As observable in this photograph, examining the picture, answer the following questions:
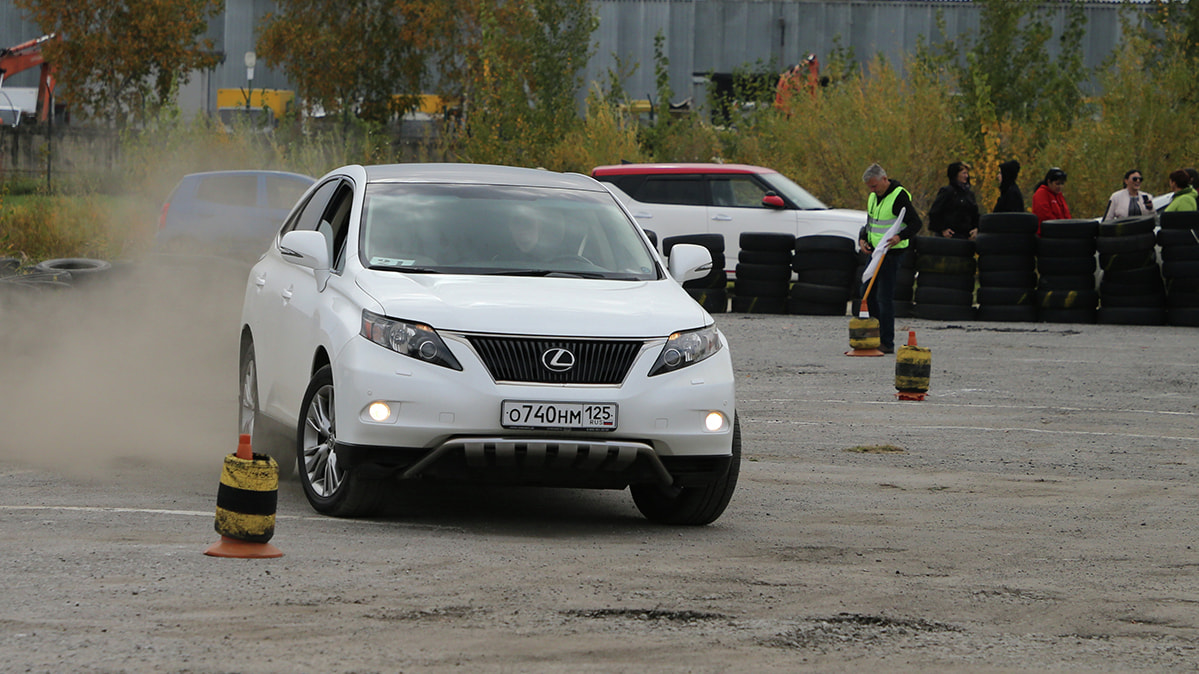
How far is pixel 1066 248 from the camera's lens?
66.2 feet

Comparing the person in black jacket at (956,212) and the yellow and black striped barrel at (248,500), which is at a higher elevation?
the person in black jacket at (956,212)

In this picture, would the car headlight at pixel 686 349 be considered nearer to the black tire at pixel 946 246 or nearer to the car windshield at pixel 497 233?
the car windshield at pixel 497 233

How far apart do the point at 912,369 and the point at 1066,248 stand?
805cm

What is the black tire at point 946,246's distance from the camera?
20453 millimetres

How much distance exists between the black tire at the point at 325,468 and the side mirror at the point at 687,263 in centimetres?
187

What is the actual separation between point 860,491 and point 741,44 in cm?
5597

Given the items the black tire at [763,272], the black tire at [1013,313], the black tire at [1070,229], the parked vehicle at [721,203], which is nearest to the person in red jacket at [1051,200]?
the black tire at [1070,229]

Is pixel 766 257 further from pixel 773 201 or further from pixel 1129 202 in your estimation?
pixel 1129 202

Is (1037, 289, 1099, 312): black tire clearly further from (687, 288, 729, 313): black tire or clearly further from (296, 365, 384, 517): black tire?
(296, 365, 384, 517): black tire

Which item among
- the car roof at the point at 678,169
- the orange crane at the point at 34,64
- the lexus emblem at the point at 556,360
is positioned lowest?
the lexus emblem at the point at 556,360

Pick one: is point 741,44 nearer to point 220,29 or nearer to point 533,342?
point 220,29

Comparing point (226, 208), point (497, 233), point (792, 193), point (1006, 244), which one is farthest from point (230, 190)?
point (497, 233)

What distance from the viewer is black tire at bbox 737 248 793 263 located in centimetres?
2130

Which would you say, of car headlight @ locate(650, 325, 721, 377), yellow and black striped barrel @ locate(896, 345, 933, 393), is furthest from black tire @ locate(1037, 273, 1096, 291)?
car headlight @ locate(650, 325, 721, 377)
